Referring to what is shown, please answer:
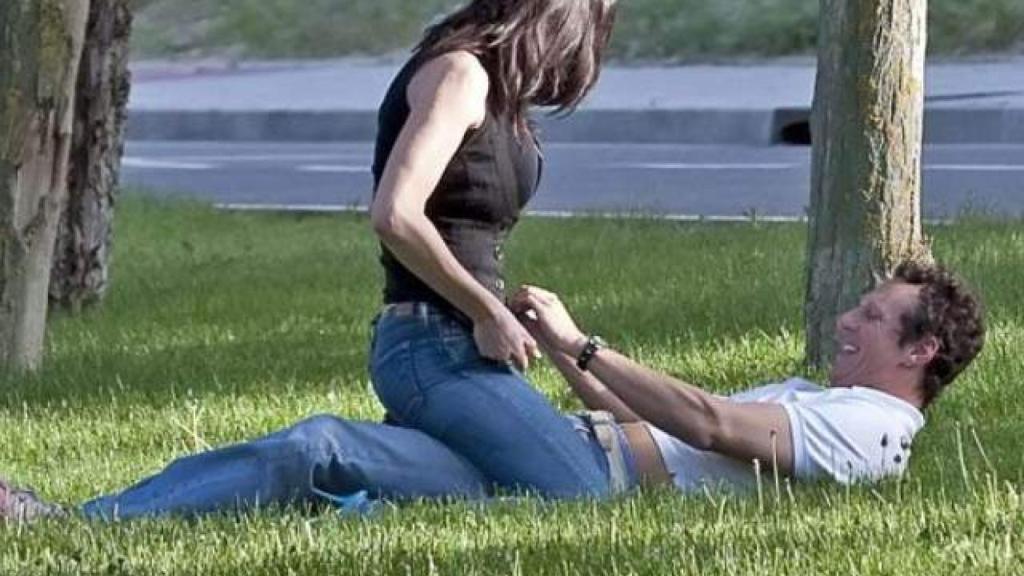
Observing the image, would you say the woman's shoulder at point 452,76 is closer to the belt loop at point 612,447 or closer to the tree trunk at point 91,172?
the belt loop at point 612,447

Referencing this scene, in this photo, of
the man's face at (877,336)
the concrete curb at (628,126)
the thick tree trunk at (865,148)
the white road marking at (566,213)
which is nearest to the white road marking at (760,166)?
the concrete curb at (628,126)

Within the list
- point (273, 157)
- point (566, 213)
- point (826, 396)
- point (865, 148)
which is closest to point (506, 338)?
point (826, 396)

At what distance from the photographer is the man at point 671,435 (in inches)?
213

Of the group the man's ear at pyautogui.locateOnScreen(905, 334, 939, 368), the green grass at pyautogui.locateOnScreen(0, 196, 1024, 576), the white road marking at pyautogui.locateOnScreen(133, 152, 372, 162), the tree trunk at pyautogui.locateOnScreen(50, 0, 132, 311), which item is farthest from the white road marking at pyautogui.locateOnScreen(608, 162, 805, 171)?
the man's ear at pyautogui.locateOnScreen(905, 334, 939, 368)

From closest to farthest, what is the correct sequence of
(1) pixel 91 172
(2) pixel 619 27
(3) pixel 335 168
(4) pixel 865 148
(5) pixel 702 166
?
(4) pixel 865 148 → (1) pixel 91 172 → (5) pixel 702 166 → (3) pixel 335 168 → (2) pixel 619 27

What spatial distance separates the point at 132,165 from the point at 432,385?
13.7 metres

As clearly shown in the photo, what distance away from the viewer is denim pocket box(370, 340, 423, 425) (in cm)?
546

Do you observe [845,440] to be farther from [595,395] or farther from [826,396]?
[595,395]

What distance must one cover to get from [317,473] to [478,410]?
35 centimetres

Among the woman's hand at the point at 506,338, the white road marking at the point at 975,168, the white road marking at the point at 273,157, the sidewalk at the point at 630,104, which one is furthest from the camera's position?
the white road marking at the point at 273,157

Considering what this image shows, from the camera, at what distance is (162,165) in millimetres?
18625

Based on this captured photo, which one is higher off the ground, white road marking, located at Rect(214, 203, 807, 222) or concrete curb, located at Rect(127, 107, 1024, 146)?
white road marking, located at Rect(214, 203, 807, 222)

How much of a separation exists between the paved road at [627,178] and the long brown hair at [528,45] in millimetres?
6079

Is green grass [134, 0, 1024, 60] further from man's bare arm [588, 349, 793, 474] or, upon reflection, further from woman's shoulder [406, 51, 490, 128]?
woman's shoulder [406, 51, 490, 128]
